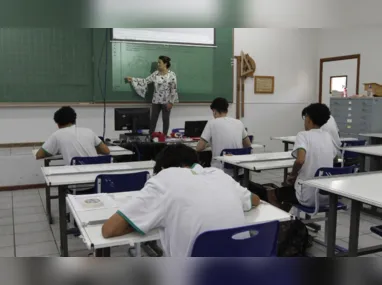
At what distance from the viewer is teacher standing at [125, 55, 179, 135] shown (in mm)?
6062

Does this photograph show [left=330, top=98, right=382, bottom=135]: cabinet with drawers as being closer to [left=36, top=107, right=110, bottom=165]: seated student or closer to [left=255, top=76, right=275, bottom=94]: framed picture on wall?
[left=255, top=76, right=275, bottom=94]: framed picture on wall

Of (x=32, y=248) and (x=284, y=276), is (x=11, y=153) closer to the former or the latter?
(x=32, y=248)

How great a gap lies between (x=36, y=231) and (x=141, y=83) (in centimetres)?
317

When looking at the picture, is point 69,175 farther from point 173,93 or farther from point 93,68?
point 173,93

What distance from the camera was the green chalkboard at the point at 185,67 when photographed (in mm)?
6008

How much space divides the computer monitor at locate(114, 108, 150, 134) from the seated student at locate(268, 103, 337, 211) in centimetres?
226

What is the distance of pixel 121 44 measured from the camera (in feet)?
19.3

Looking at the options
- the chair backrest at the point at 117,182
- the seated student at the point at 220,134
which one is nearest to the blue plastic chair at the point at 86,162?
the chair backrest at the point at 117,182

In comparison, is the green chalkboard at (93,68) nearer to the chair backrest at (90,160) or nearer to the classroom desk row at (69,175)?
the chair backrest at (90,160)

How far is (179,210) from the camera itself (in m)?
1.53

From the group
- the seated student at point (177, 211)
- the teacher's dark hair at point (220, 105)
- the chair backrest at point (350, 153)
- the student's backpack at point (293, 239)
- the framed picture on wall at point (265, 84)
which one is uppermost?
the framed picture on wall at point (265, 84)

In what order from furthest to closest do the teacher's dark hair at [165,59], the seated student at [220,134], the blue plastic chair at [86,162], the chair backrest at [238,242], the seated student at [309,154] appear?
the teacher's dark hair at [165,59] → the seated student at [220,134] → the blue plastic chair at [86,162] → the seated student at [309,154] → the chair backrest at [238,242]

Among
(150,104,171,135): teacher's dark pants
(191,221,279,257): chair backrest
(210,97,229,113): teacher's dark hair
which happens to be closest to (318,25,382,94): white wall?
(150,104,171,135): teacher's dark pants

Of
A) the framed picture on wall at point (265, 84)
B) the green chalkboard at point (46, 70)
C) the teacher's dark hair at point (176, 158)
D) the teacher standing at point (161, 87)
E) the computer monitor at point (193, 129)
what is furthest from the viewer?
the framed picture on wall at point (265, 84)
